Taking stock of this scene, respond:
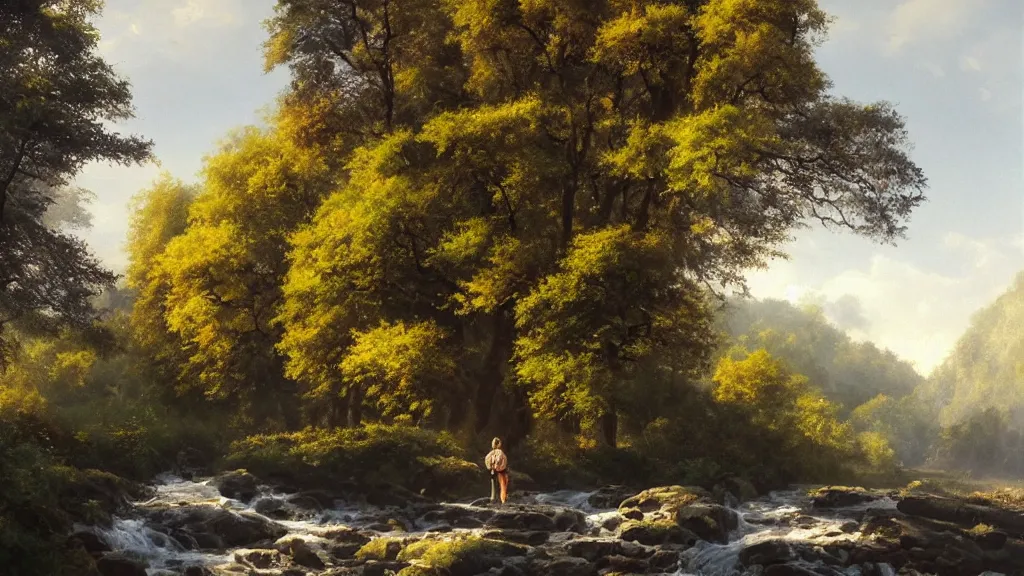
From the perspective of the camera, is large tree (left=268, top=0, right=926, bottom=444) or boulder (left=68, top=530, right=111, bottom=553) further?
large tree (left=268, top=0, right=926, bottom=444)

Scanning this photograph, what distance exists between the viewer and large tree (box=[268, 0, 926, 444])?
27.8 meters

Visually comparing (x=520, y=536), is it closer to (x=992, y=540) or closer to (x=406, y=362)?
(x=406, y=362)

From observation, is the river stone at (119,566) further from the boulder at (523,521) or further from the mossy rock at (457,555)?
the boulder at (523,521)

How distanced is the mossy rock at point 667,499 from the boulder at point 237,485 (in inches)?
418

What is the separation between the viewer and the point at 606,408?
27.1 m

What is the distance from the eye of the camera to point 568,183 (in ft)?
106

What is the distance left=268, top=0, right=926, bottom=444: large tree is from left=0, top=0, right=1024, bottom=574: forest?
0.12 m

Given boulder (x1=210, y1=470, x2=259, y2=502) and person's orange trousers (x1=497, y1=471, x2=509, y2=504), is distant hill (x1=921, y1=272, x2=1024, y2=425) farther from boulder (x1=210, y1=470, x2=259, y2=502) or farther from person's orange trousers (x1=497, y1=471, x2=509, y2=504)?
boulder (x1=210, y1=470, x2=259, y2=502)

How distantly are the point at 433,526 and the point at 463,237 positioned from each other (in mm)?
11270

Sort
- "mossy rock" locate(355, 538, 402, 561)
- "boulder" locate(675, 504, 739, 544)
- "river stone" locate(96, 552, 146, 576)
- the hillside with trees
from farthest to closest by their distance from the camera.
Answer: the hillside with trees → "boulder" locate(675, 504, 739, 544) → "mossy rock" locate(355, 538, 402, 561) → "river stone" locate(96, 552, 146, 576)

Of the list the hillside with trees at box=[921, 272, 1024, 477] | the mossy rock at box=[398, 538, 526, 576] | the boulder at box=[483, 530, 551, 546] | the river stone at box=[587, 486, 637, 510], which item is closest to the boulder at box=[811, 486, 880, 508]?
the river stone at box=[587, 486, 637, 510]

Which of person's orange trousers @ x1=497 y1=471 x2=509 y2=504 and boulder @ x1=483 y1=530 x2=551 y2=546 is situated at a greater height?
person's orange trousers @ x1=497 y1=471 x2=509 y2=504

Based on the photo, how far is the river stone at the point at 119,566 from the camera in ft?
49.0

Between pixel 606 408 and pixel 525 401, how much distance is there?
238 inches
